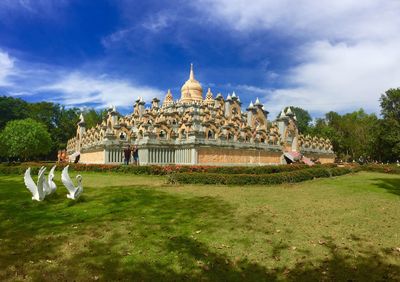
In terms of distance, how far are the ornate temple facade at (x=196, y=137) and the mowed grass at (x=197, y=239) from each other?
1654 centimetres

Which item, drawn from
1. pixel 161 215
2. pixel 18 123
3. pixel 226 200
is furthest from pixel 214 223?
pixel 18 123

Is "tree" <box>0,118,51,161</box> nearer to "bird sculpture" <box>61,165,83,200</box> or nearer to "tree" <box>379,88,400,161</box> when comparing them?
"bird sculpture" <box>61,165,83,200</box>

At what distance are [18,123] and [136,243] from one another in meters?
47.1

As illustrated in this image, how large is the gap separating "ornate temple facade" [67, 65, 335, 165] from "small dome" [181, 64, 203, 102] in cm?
24

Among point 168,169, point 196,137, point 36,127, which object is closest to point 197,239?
point 168,169

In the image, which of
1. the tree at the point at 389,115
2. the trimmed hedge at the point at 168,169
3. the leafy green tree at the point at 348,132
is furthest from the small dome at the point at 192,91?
the leafy green tree at the point at 348,132

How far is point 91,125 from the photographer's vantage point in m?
74.6

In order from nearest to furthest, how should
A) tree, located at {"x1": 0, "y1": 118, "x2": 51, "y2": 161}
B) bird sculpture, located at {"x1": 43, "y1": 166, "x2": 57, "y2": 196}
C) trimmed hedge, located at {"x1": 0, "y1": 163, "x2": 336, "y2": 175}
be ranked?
bird sculpture, located at {"x1": 43, "y1": 166, "x2": 57, "y2": 196} < trimmed hedge, located at {"x1": 0, "y1": 163, "x2": 336, "y2": 175} < tree, located at {"x1": 0, "y1": 118, "x2": 51, "y2": 161}

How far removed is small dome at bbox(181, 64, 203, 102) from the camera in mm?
49069

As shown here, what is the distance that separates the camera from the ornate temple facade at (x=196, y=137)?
29.3 meters

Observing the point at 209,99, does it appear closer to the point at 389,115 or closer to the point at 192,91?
the point at 192,91

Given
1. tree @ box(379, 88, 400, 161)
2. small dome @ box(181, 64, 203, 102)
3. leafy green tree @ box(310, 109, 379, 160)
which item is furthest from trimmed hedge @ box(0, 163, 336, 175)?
leafy green tree @ box(310, 109, 379, 160)

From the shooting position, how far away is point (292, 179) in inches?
797

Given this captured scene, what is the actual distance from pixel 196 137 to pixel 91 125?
53349mm
